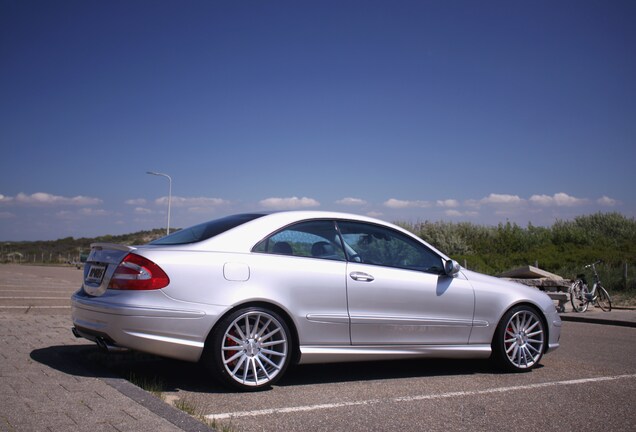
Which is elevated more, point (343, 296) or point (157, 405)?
point (343, 296)

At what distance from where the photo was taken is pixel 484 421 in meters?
4.53

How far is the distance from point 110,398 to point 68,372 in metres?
1.01

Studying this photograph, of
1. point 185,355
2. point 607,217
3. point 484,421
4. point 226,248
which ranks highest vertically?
point 607,217

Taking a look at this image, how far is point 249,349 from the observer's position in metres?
5.22

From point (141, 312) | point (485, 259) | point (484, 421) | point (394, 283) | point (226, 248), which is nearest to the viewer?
point (484, 421)

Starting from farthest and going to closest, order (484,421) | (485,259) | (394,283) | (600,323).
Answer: (485,259)
(600,323)
(394,283)
(484,421)

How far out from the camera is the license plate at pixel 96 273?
5.39 m

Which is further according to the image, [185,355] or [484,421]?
[185,355]

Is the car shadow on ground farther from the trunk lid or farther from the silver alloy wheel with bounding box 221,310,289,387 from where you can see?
the trunk lid

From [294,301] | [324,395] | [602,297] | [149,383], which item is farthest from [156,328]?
[602,297]

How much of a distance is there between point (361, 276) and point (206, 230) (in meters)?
1.48

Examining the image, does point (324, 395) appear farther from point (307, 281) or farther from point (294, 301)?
point (307, 281)

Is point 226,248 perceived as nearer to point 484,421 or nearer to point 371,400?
point 371,400

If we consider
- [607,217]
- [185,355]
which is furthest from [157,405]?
[607,217]
